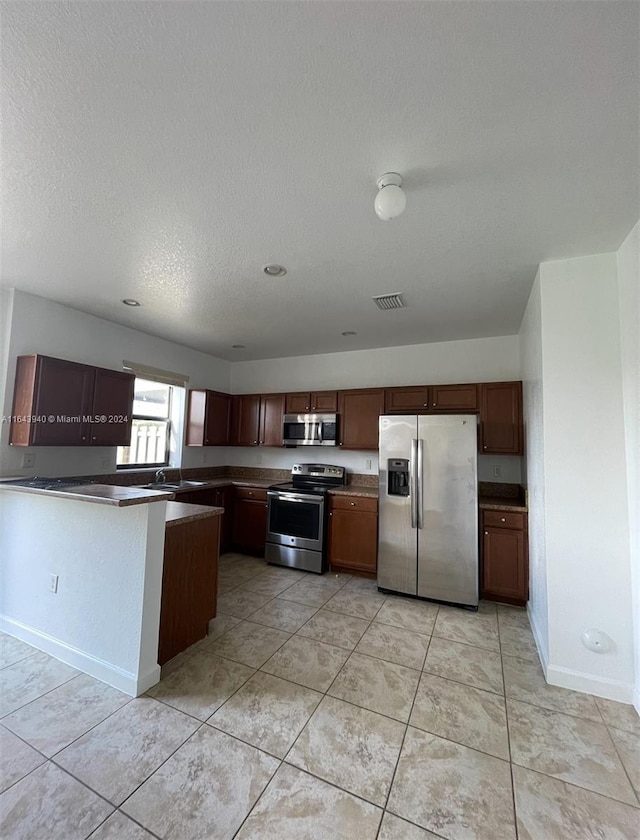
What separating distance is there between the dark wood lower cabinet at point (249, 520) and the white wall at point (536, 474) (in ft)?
9.15

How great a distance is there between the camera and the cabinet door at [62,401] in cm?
279

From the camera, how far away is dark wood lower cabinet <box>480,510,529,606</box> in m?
3.01

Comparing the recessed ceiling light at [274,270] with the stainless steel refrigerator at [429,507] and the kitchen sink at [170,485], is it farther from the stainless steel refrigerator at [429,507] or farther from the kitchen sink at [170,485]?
the kitchen sink at [170,485]

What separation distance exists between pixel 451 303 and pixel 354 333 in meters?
1.16

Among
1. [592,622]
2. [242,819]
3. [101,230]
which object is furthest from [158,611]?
[592,622]

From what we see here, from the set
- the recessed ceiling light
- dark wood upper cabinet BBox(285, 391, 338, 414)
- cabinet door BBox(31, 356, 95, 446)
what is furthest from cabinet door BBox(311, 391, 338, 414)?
cabinet door BBox(31, 356, 95, 446)

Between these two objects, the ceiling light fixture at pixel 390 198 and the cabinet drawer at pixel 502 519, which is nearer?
the ceiling light fixture at pixel 390 198

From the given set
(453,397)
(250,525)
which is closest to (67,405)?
(250,525)

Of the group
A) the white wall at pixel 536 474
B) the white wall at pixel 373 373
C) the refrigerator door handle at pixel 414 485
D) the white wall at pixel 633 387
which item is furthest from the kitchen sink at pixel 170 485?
the white wall at pixel 633 387

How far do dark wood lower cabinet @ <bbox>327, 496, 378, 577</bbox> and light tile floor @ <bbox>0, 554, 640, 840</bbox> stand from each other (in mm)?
1138

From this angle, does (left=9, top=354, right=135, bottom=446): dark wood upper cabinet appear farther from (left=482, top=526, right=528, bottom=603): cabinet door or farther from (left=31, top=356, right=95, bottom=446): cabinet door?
(left=482, top=526, right=528, bottom=603): cabinet door

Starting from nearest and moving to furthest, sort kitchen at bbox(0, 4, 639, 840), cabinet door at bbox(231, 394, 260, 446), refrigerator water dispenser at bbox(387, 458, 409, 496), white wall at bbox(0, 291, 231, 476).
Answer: kitchen at bbox(0, 4, 639, 840), white wall at bbox(0, 291, 231, 476), refrigerator water dispenser at bbox(387, 458, 409, 496), cabinet door at bbox(231, 394, 260, 446)

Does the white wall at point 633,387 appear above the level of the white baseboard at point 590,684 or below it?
above

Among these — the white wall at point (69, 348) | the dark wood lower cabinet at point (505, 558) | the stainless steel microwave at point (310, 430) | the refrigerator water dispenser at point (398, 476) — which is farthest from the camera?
the stainless steel microwave at point (310, 430)
